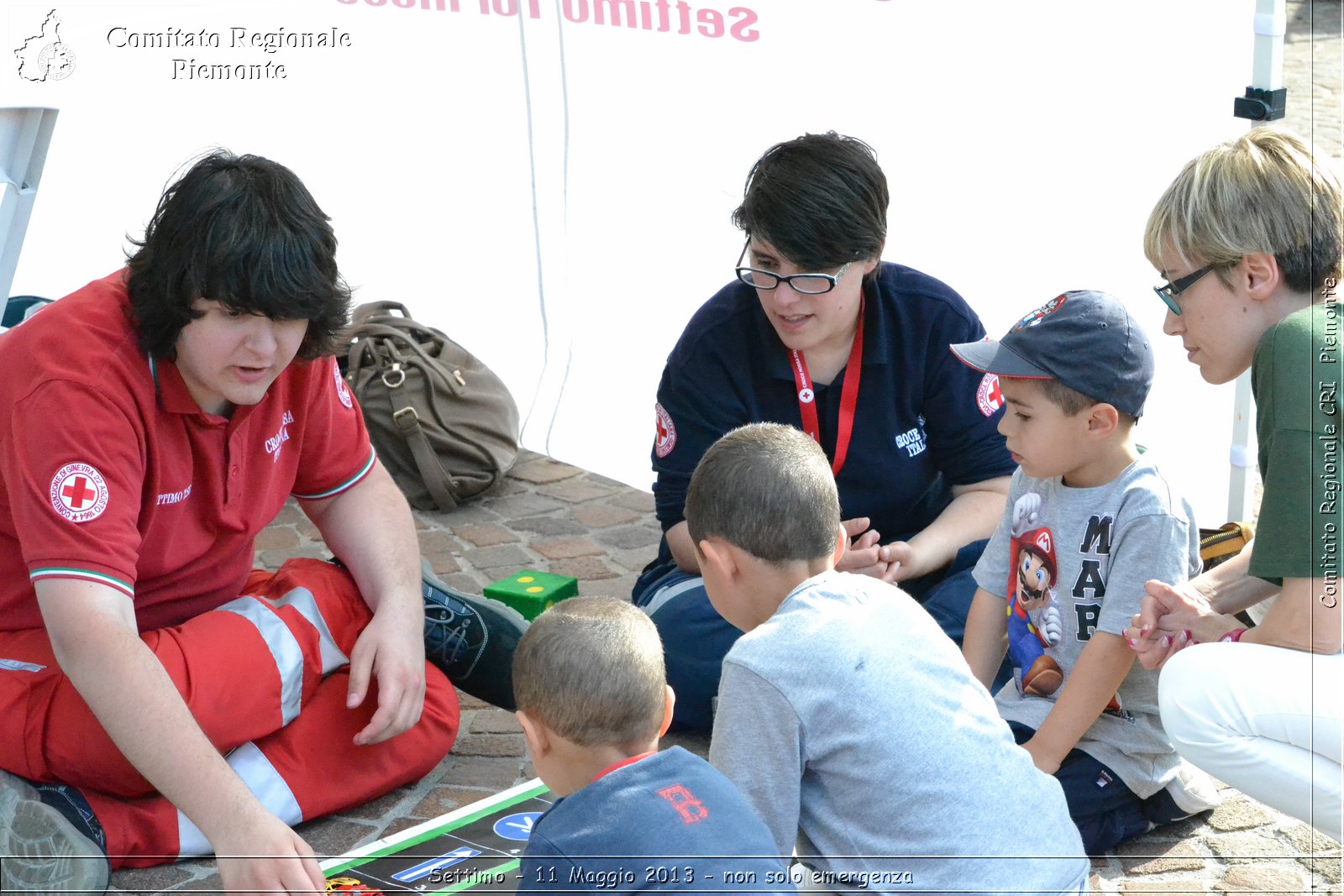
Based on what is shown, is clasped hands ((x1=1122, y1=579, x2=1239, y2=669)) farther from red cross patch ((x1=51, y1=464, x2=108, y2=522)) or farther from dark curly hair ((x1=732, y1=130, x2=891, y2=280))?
red cross patch ((x1=51, y1=464, x2=108, y2=522))

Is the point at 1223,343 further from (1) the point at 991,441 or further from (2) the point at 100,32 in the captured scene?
(2) the point at 100,32

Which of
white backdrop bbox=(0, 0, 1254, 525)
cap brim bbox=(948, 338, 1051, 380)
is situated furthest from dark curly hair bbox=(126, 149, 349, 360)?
cap brim bbox=(948, 338, 1051, 380)

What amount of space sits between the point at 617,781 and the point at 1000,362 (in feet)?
3.78

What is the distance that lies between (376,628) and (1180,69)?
2226 millimetres

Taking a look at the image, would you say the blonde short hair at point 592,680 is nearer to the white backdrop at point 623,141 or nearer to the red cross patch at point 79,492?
the red cross patch at point 79,492

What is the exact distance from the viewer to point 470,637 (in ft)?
9.75

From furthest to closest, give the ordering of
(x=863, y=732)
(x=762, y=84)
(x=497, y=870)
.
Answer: (x=762, y=84) → (x=497, y=870) → (x=863, y=732)

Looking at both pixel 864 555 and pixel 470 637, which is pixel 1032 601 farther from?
pixel 470 637

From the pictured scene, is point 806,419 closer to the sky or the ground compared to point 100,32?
closer to the ground

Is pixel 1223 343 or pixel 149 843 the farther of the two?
pixel 149 843

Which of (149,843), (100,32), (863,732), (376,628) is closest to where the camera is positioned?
(863,732)

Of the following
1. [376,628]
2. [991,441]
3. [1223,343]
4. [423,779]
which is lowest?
[423,779]

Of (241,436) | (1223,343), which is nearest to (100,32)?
(241,436)

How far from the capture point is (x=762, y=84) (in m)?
3.75
